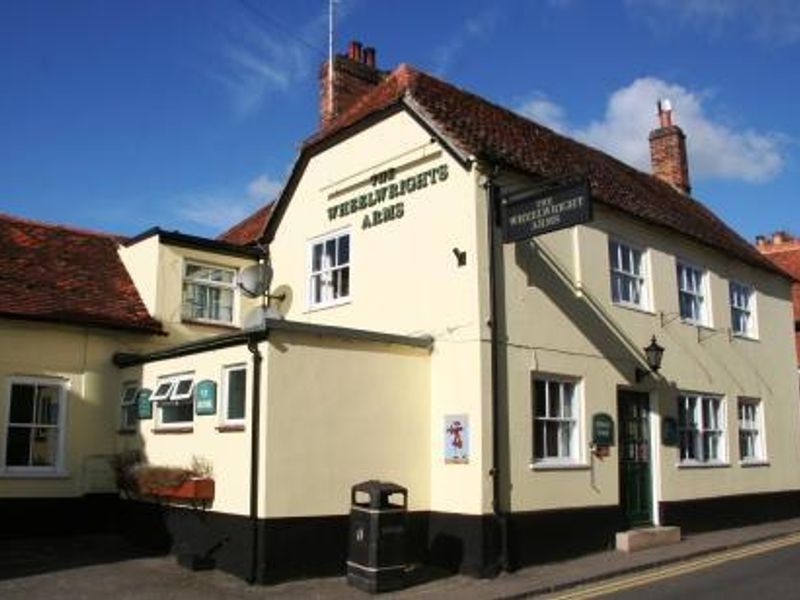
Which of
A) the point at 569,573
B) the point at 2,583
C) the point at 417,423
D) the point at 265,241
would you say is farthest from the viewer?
the point at 265,241

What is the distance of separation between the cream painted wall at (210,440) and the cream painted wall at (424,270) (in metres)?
2.96

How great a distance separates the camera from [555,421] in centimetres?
1450

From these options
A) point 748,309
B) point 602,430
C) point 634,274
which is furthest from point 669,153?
point 602,430

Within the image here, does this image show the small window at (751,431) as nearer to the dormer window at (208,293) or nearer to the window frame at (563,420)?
the window frame at (563,420)

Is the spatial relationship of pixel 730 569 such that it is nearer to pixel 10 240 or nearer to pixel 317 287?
pixel 317 287

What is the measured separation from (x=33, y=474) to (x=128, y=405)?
1852mm

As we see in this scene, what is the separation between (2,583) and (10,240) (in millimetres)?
8042

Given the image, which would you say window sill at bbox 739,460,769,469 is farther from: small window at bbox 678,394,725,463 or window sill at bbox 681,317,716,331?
window sill at bbox 681,317,716,331

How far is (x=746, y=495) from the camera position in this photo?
1881 cm

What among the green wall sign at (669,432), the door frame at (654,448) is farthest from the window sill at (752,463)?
the door frame at (654,448)

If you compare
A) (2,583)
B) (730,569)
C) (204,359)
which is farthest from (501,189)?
(2,583)

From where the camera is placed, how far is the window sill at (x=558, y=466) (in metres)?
13.7

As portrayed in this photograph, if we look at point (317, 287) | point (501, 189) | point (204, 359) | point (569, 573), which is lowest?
point (569, 573)

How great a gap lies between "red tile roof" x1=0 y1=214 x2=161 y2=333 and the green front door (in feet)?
28.1
